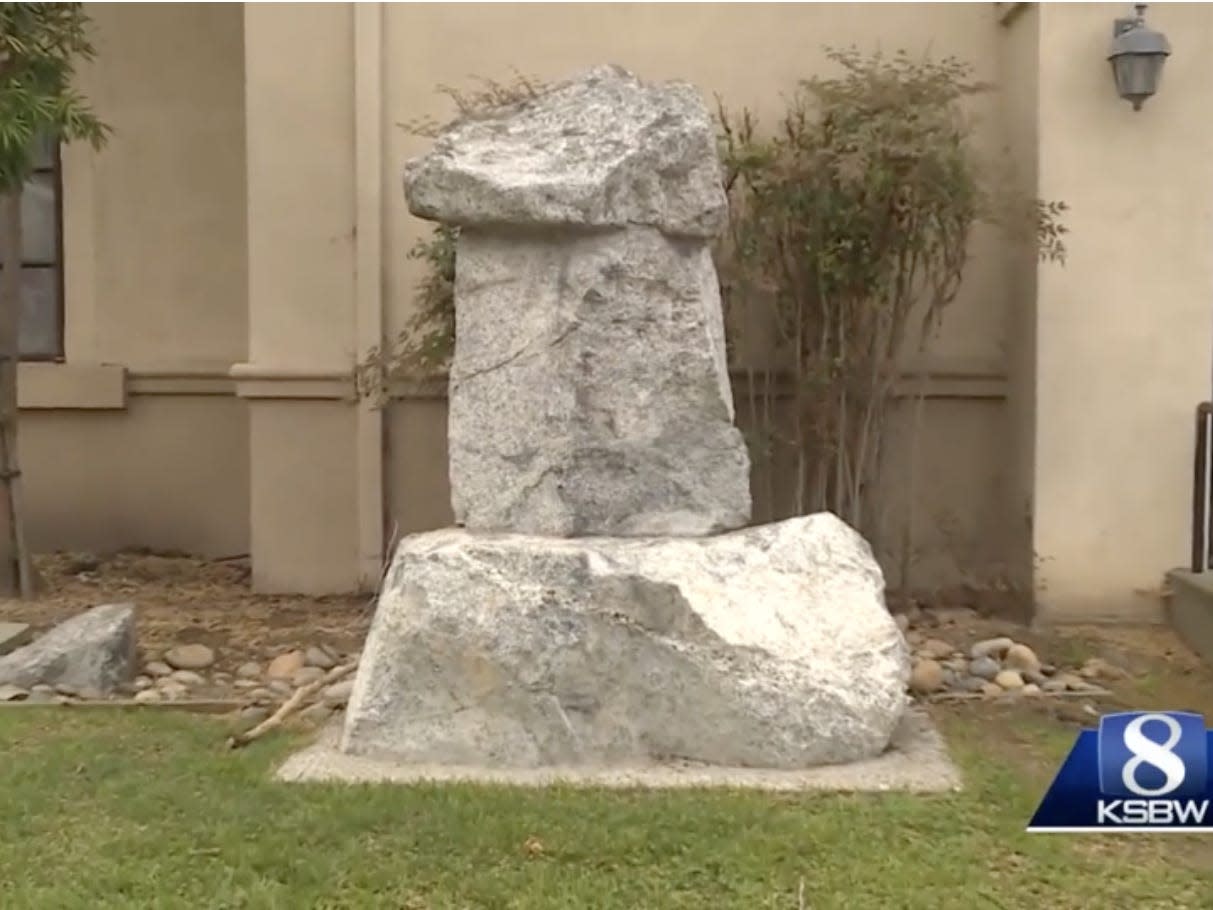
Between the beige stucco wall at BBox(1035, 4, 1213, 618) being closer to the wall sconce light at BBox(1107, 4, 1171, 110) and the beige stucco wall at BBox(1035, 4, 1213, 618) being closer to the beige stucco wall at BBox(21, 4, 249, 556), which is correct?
the wall sconce light at BBox(1107, 4, 1171, 110)

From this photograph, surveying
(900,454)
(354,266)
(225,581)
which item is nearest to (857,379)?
(900,454)

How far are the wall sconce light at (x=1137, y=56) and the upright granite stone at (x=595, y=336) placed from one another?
2.49 m

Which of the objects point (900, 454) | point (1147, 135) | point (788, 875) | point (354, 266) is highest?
point (1147, 135)

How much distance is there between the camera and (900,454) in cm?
779

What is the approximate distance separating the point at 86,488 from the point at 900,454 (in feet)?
15.0

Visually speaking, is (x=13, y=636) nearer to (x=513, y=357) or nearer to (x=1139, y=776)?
(x=513, y=357)

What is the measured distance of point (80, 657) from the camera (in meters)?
5.92

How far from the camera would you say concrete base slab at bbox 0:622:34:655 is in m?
6.34

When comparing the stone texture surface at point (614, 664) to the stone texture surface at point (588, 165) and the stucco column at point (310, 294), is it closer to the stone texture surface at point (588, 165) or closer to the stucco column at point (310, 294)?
the stone texture surface at point (588, 165)

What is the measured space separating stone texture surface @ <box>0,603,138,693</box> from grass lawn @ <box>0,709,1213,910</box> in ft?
3.96

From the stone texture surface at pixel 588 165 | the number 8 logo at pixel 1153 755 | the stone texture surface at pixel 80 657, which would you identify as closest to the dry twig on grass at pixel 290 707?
the stone texture surface at pixel 80 657

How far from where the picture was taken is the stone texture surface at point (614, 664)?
4656 mm

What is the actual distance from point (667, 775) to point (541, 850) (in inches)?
26.8

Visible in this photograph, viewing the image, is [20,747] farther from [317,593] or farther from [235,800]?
[317,593]
